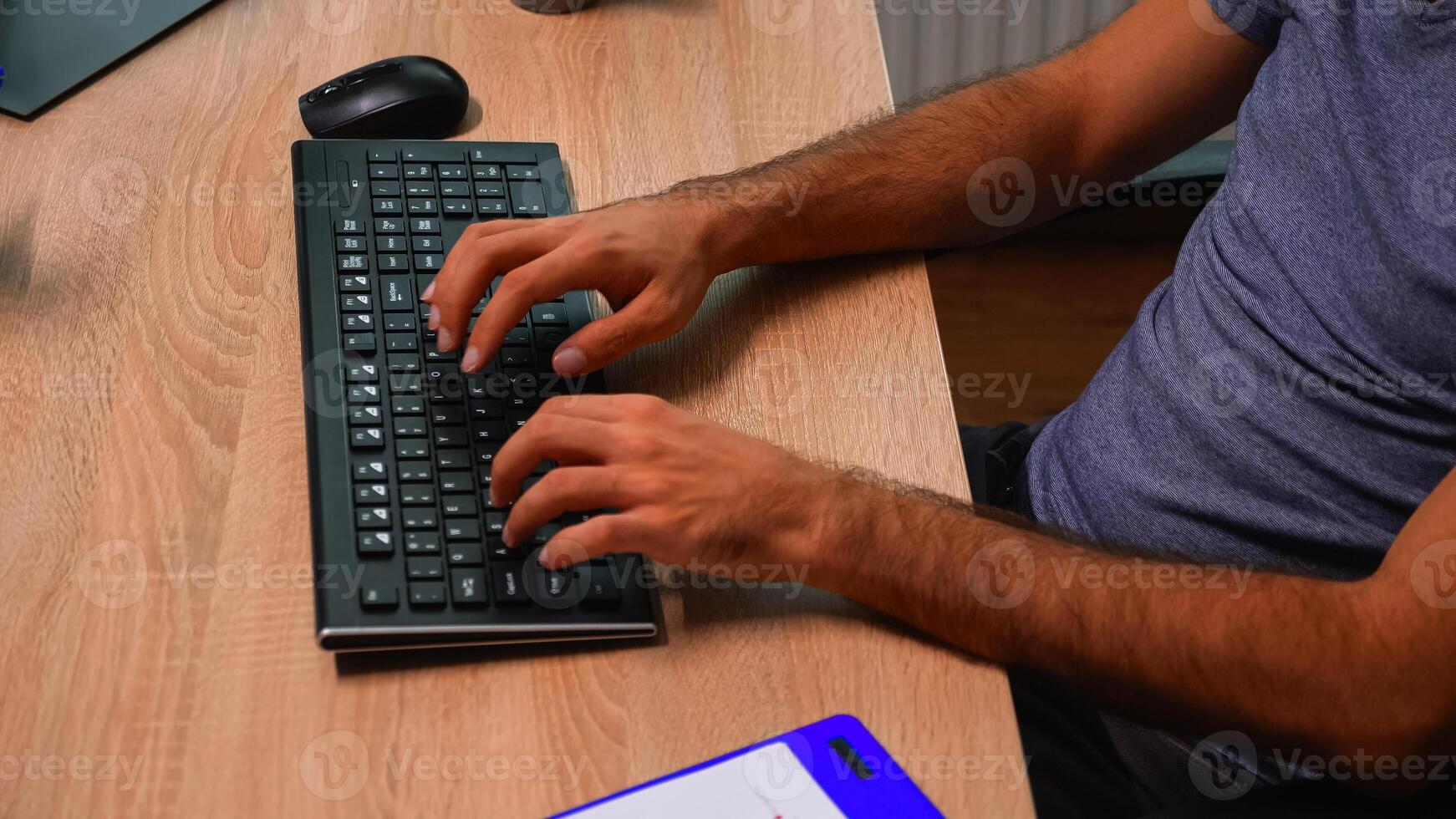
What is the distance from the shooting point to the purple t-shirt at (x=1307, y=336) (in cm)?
76

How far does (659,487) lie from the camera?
0.62 metres

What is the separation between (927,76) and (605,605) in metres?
1.62

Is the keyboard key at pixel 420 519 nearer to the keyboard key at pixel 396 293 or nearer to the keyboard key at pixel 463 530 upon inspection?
the keyboard key at pixel 463 530

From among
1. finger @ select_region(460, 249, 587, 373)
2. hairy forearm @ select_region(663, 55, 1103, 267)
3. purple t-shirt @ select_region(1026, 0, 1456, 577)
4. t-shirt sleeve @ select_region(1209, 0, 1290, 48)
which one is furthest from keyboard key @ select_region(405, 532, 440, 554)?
t-shirt sleeve @ select_region(1209, 0, 1290, 48)

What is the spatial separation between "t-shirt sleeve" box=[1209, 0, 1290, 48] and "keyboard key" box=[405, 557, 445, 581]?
75 centimetres

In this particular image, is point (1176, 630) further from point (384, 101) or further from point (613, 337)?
point (384, 101)

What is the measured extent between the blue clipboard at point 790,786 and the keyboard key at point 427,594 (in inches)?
4.7

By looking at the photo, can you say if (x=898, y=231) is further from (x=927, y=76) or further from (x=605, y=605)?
(x=927, y=76)

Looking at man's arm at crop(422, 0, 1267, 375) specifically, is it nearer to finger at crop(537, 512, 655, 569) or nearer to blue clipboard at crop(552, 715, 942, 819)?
finger at crop(537, 512, 655, 569)

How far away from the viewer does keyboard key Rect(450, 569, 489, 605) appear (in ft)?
1.87

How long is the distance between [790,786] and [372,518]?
24cm

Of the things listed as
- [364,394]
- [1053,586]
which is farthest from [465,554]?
[1053,586]

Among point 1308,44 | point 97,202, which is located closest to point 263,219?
point 97,202

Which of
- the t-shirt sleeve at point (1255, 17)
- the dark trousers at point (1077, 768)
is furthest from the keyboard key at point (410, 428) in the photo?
the t-shirt sleeve at point (1255, 17)
